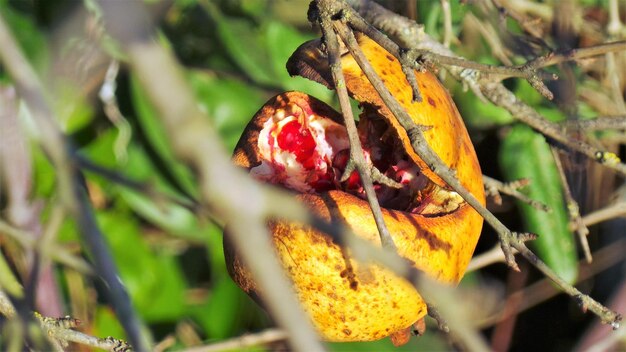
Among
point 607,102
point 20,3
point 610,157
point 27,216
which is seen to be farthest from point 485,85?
point 20,3

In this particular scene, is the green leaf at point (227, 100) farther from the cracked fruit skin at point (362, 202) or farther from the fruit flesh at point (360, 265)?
the fruit flesh at point (360, 265)

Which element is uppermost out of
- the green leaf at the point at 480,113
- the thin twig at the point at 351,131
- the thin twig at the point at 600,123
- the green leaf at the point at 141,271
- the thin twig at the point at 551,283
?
the thin twig at the point at 351,131

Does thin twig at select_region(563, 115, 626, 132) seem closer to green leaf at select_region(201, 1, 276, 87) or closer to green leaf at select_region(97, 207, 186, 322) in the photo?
green leaf at select_region(201, 1, 276, 87)

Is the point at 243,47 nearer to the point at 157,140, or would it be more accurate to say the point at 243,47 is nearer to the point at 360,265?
the point at 157,140

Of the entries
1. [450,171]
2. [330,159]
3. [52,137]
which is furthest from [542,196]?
[52,137]

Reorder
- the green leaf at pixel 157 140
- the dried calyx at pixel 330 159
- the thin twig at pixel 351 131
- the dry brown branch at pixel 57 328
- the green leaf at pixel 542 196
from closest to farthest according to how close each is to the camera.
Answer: the thin twig at pixel 351 131
the dry brown branch at pixel 57 328
the dried calyx at pixel 330 159
the green leaf at pixel 542 196
the green leaf at pixel 157 140

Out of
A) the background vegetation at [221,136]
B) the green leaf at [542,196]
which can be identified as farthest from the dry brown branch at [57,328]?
the green leaf at [542,196]

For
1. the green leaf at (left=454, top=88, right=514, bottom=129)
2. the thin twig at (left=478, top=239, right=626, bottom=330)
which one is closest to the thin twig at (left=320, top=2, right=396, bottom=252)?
the green leaf at (left=454, top=88, right=514, bottom=129)
